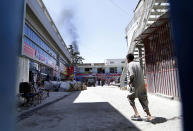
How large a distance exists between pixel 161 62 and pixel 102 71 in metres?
42.4

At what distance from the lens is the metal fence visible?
7529 millimetres

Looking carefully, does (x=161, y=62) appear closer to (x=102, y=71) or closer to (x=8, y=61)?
(x=8, y=61)

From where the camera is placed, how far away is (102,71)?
50.9m

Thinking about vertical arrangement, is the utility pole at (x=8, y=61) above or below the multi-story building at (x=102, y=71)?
below

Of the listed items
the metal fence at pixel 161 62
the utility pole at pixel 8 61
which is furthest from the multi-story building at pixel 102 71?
the utility pole at pixel 8 61

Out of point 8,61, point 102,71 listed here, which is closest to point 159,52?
point 8,61

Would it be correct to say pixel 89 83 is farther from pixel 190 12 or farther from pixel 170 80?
pixel 190 12

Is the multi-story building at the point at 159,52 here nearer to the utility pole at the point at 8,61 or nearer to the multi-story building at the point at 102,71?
the utility pole at the point at 8,61

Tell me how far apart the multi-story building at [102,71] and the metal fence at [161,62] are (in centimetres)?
3707

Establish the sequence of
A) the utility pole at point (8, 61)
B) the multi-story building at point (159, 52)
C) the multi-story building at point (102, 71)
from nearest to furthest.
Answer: the utility pole at point (8, 61)
the multi-story building at point (159, 52)
the multi-story building at point (102, 71)

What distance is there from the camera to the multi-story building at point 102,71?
159 feet

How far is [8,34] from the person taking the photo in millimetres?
721

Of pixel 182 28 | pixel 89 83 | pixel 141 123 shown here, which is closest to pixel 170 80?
pixel 141 123

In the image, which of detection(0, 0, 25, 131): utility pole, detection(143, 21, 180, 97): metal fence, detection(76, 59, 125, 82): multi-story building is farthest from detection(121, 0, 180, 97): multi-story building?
detection(76, 59, 125, 82): multi-story building
